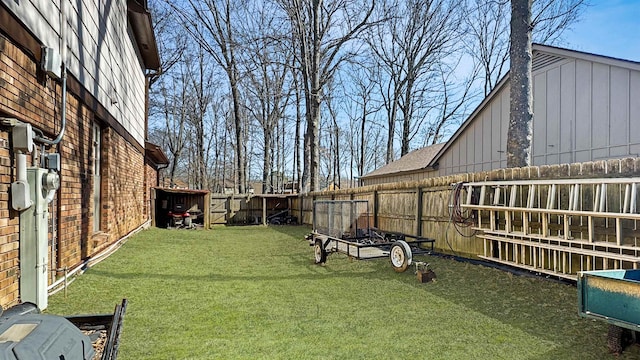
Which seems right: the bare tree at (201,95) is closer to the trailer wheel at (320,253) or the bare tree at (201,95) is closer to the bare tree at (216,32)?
the bare tree at (216,32)

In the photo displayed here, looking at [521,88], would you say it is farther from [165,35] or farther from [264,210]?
[165,35]

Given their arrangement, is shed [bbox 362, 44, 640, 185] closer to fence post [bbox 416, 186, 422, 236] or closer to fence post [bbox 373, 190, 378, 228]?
fence post [bbox 416, 186, 422, 236]

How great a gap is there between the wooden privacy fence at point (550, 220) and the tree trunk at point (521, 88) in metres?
1.36

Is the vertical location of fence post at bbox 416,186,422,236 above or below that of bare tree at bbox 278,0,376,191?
below

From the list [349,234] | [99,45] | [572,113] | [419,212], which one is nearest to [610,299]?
[419,212]

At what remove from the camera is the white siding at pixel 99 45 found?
13.5ft

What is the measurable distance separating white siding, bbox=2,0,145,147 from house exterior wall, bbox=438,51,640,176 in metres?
11.6

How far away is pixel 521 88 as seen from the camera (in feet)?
23.5

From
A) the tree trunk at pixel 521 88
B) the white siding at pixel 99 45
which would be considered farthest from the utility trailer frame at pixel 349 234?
the white siding at pixel 99 45

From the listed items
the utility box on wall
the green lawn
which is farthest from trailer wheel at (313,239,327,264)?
the utility box on wall

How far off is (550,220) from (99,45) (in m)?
8.34

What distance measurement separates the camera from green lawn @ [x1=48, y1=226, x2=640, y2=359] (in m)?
3.41

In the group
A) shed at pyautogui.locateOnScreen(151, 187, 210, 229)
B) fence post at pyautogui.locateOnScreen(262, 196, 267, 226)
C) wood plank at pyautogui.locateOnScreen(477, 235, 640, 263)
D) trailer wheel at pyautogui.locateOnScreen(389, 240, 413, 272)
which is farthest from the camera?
fence post at pyautogui.locateOnScreen(262, 196, 267, 226)

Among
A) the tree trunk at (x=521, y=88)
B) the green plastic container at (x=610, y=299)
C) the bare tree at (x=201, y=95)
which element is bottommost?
the green plastic container at (x=610, y=299)
